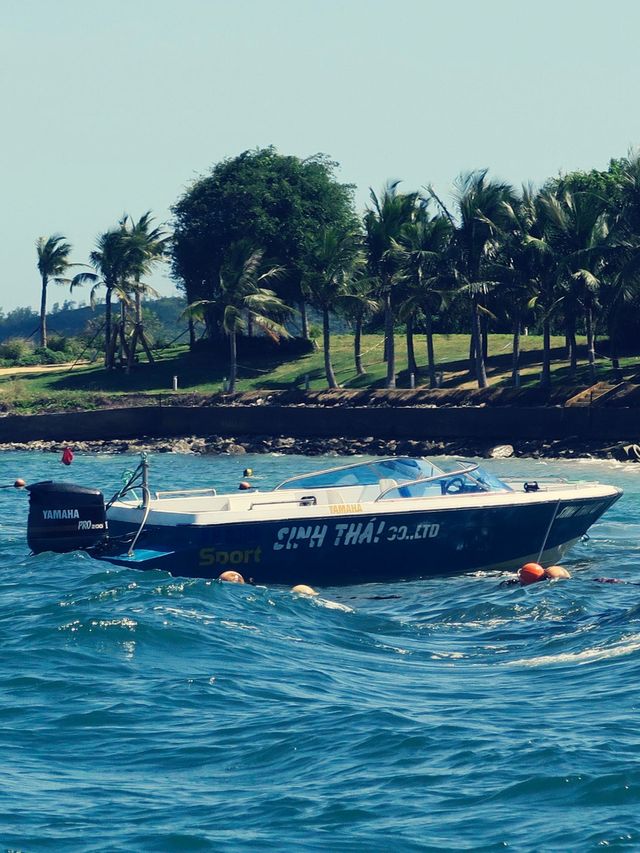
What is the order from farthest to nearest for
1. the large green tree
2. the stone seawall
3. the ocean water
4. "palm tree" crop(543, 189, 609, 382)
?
the large green tree < "palm tree" crop(543, 189, 609, 382) < the stone seawall < the ocean water

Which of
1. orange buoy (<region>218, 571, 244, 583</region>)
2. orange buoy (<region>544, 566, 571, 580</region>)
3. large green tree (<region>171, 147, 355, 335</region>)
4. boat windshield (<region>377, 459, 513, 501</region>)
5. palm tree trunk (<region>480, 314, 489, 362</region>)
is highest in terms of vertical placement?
large green tree (<region>171, 147, 355, 335</region>)

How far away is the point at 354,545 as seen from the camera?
62.7 ft

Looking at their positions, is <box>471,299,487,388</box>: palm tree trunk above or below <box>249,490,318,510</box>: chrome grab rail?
above

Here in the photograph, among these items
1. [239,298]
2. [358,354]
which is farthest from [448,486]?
[239,298]

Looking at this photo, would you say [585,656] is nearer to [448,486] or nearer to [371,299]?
[448,486]

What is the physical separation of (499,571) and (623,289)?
25247 millimetres

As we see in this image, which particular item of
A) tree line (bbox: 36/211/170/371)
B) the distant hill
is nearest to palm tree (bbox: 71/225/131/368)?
tree line (bbox: 36/211/170/371)

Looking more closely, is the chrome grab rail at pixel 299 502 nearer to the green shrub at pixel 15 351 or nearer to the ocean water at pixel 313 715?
the ocean water at pixel 313 715

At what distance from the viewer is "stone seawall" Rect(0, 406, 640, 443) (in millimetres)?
41844

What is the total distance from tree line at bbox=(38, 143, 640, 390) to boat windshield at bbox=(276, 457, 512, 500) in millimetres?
24802

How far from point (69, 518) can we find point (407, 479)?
5293 millimetres

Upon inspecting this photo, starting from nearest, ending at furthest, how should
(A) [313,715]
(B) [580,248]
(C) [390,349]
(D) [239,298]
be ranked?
(A) [313,715], (B) [580,248], (C) [390,349], (D) [239,298]

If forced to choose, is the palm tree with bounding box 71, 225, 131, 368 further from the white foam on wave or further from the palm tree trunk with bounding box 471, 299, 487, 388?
the white foam on wave

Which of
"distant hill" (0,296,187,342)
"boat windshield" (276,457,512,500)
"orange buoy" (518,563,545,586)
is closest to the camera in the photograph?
"orange buoy" (518,563,545,586)
